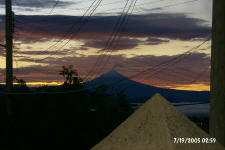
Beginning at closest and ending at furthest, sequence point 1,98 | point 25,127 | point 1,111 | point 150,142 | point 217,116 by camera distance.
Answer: point 150,142 → point 217,116 → point 25,127 → point 1,111 → point 1,98

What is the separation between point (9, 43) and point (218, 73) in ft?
49.6

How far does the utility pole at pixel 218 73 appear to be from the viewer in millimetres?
8000

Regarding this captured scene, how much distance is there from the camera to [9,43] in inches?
798

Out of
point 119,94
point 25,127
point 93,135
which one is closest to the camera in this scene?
point 93,135

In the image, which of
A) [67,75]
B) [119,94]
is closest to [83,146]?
[67,75]

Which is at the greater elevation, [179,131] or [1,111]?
[179,131]

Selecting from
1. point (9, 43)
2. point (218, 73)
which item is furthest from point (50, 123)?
point (218, 73)

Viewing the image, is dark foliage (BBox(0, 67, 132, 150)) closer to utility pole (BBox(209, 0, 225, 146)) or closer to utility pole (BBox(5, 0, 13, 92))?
utility pole (BBox(5, 0, 13, 92))

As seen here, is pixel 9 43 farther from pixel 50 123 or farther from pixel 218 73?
pixel 218 73

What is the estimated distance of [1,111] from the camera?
21031mm

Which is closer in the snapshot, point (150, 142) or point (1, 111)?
point (150, 142)

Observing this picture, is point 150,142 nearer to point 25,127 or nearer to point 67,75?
point 25,127

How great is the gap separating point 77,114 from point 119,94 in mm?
47226

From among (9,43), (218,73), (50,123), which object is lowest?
(50,123)
